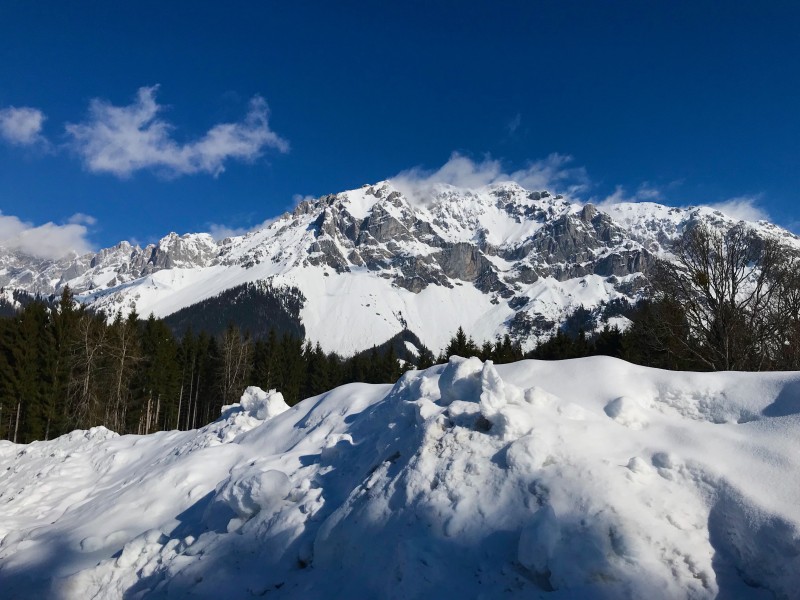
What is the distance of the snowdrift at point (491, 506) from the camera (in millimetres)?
4996

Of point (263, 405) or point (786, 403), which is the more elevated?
point (786, 403)

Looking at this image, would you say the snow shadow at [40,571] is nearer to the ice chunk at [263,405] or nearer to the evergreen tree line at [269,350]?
the ice chunk at [263,405]

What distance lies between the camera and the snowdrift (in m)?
5.00

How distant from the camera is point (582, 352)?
41875 millimetres

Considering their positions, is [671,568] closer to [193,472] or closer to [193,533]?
[193,533]

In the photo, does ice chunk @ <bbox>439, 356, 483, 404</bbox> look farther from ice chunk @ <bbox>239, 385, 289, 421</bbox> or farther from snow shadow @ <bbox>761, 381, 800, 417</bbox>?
ice chunk @ <bbox>239, 385, 289, 421</bbox>

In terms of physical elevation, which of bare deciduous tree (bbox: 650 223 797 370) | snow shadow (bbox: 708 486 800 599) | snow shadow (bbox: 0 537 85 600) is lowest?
snow shadow (bbox: 0 537 85 600)

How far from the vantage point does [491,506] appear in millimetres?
5855

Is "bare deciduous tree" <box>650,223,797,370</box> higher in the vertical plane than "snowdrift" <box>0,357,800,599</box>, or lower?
higher

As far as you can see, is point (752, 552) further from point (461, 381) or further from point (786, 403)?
point (461, 381)

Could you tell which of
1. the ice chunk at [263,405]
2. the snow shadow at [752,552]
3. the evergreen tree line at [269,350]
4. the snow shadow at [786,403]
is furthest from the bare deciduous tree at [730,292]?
the ice chunk at [263,405]

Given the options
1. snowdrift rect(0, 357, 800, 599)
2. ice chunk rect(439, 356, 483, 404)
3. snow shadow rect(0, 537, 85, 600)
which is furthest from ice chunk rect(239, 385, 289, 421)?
ice chunk rect(439, 356, 483, 404)

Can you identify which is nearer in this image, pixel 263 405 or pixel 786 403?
pixel 786 403

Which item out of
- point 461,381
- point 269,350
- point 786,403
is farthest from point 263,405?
point 269,350
